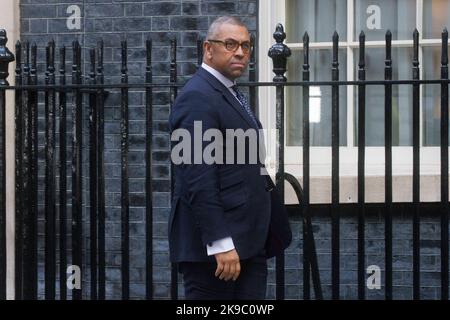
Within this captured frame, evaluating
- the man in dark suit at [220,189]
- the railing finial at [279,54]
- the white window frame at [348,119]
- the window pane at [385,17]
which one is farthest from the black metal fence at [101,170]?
the window pane at [385,17]

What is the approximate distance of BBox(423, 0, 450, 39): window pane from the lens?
267 inches

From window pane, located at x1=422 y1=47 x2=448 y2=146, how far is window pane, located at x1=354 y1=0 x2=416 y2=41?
210 millimetres

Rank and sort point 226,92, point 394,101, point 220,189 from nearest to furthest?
point 220,189 → point 226,92 → point 394,101

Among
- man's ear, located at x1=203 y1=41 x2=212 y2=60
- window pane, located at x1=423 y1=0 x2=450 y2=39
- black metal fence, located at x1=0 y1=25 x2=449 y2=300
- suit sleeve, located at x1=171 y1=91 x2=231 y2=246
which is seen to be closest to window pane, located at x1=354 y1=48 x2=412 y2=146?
window pane, located at x1=423 y1=0 x2=450 y2=39

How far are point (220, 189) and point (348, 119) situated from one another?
273 centimetres

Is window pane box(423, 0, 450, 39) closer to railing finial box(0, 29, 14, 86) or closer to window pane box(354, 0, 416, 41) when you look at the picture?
window pane box(354, 0, 416, 41)

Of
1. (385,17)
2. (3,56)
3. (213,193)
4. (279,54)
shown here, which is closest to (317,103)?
(385,17)

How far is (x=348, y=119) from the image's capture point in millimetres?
6816

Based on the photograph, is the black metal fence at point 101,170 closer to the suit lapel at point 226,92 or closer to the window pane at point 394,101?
the suit lapel at point 226,92

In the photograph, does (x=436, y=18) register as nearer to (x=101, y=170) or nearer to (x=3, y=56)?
(x=101, y=170)

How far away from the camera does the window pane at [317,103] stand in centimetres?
688

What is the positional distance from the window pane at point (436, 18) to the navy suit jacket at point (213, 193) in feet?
9.11
